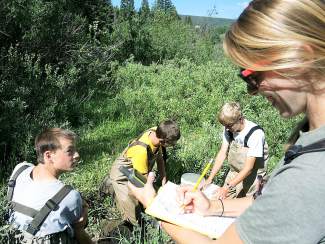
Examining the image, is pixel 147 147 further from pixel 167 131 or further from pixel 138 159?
pixel 167 131

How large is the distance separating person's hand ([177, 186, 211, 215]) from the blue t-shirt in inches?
51.2

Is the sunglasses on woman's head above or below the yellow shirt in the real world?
above

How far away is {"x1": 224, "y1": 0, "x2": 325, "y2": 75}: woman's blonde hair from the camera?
1144 mm

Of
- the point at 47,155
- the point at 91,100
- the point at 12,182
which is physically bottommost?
the point at 91,100

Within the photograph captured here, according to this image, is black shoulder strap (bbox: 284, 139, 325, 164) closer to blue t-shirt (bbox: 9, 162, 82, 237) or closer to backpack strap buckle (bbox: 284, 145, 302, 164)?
backpack strap buckle (bbox: 284, 145, 302, 164)

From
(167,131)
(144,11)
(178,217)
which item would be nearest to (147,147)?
(167,131)

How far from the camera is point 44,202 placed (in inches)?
116

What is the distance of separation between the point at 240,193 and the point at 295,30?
4.12 metres

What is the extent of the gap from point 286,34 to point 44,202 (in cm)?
226

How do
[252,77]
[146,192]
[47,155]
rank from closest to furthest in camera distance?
[252,77] → [146,192] → [47,155]

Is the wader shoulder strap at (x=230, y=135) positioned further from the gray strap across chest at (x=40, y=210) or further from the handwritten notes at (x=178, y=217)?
the handwritten notes at (x=178, y=217)

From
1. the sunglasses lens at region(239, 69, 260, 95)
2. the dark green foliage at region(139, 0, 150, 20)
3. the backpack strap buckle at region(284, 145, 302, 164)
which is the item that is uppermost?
the dark green foliage at region(139, 0, 150, 20)

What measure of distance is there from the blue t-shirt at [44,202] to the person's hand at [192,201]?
4.27 feet

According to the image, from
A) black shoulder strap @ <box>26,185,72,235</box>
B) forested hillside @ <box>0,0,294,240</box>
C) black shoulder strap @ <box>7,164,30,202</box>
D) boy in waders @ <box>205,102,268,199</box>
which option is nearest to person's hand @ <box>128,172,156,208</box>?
black shoulder strap @ <box>26,185,72,235</box>
